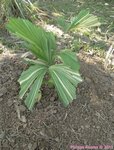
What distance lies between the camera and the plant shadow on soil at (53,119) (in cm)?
262

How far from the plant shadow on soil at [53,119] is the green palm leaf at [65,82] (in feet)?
A: 0.96

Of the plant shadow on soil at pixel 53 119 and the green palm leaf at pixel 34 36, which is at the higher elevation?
the green palm leaf at pixel 34 36

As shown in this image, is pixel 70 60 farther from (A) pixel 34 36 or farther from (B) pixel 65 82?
(A) pixel 34 36

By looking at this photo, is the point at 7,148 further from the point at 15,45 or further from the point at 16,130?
the point at 15,45

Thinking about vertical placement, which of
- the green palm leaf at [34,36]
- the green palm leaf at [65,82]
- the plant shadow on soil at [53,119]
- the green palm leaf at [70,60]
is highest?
the green palm leaf at [34,36]

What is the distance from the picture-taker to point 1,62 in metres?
3.21

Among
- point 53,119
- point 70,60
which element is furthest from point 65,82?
point 53,119

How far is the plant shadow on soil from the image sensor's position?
103 inches

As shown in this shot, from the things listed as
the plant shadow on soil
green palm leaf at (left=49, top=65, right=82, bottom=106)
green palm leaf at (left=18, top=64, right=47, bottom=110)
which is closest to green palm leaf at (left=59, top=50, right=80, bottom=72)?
green palm leaf at (left=49, top=65, right=82, bottom=106)

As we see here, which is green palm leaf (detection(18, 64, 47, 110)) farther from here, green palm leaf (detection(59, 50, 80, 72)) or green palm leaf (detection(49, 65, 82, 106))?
green palm leaf (detection(59, 50, 80, 72))

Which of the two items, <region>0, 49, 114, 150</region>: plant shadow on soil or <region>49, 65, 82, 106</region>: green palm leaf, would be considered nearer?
<region>49, 65, 82, 106</region>: green palm leaf

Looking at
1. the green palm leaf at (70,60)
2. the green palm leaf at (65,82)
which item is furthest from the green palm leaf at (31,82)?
the green palm leaf at (70,60)

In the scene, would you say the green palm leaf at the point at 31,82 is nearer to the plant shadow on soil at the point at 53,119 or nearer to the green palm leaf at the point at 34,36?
the green palm leaf at the point at 34,36

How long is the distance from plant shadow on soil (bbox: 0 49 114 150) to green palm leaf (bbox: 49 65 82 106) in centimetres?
29
